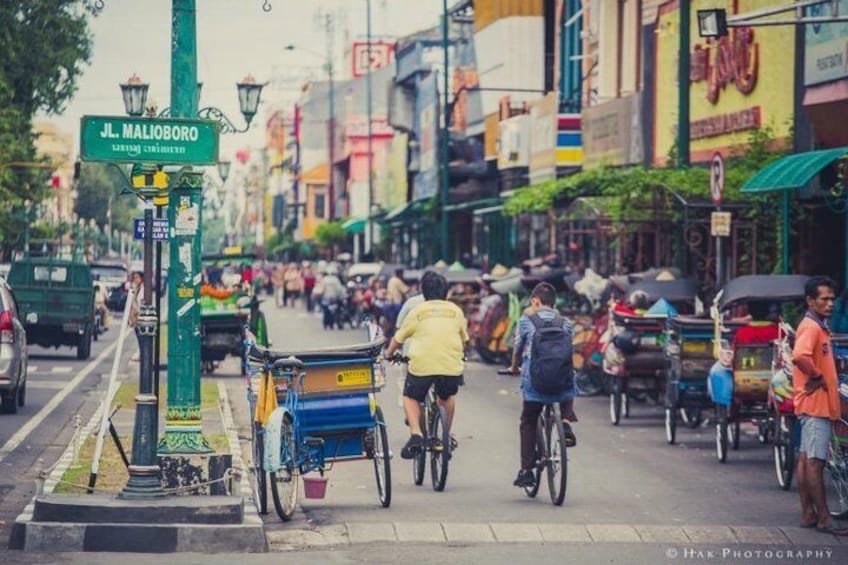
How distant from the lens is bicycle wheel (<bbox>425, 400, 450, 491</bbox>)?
16.2m

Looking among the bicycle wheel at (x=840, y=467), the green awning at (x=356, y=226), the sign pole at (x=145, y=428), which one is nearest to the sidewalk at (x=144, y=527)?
the sign pole at (x=145, y=428)

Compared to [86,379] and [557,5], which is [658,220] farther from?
[557,5]

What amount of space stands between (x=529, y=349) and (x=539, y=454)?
2.80 feet

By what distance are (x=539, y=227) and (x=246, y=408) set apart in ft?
85.5

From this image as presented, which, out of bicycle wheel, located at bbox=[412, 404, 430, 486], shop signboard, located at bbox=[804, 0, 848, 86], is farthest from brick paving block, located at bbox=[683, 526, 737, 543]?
shop signboard, located at bbox=[804, 0, 848, 86]

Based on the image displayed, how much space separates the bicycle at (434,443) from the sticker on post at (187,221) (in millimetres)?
2110

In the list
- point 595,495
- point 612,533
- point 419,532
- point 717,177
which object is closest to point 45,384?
point 717,177

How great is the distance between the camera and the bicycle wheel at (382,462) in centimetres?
1498

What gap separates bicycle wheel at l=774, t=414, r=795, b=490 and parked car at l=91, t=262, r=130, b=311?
42.5 metres

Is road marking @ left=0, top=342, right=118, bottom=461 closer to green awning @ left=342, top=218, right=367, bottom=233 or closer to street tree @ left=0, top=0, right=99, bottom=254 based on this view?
street tree @ left=0, top=0, right=99, bottom=254

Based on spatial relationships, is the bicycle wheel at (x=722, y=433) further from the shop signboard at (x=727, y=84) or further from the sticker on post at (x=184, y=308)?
the shop signboard at (x=727, y=84)

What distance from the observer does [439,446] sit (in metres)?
16.3

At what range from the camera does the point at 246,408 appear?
25.6m

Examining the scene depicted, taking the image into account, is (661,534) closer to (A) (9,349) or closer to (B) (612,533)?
(B) (612,533)
